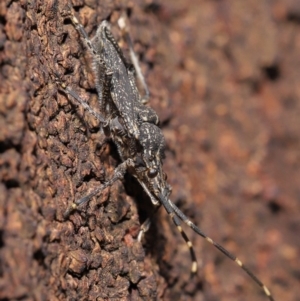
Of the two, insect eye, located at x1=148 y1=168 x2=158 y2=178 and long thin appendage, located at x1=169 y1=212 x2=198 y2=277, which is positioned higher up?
insect eye, located at x1=148 y1=168 x2=158 y2=178

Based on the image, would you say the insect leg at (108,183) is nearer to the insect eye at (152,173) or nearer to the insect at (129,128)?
the insect at (129,128)

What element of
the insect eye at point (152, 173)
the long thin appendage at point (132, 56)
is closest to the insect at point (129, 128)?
the insect eye at point (152, 173)

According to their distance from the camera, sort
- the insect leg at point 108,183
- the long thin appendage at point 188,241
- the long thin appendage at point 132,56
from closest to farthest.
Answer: the insect leg at point 108,183
the long thin appendage at point 188,241
the long thin appendage at point 132,56

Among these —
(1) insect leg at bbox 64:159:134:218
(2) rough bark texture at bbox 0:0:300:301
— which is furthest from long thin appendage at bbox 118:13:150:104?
(1) insect leg at bbox 64:159:134:218

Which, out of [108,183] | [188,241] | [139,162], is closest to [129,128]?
[139,162]

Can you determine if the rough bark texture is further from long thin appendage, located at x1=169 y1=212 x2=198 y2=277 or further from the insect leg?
long thin appendage, located at x1=169 y1=212 x2=198 y2=277

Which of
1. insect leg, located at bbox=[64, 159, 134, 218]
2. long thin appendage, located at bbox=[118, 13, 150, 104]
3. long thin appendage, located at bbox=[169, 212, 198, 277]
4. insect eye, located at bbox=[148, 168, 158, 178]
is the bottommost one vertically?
long thin appendage, located at bbox=[169, 212, 198, 277]

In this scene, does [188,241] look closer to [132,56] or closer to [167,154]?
[167,154]
